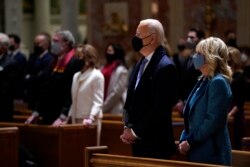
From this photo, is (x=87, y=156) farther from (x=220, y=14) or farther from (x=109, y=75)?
(x=220, y=14)

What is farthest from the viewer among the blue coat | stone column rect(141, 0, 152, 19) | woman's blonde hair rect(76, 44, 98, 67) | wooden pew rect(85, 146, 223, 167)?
stone column rect(141, 0, 152, 19)

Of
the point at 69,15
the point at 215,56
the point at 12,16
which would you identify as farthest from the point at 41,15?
the point at 215,56

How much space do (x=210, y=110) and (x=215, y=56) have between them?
17.3 inches

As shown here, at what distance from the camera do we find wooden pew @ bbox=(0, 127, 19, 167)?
24.8 ft

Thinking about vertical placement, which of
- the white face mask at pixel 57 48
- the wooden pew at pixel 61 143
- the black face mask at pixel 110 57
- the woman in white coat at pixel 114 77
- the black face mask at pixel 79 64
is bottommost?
the wooden pew at pixel 61 143

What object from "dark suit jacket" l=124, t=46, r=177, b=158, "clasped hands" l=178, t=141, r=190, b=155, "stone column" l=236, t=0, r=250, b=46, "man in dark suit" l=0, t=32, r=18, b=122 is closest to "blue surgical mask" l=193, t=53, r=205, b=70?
"dark suit jacket" l=124, t=46, r=177, b=158

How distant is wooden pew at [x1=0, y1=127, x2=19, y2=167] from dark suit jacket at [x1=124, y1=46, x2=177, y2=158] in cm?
195

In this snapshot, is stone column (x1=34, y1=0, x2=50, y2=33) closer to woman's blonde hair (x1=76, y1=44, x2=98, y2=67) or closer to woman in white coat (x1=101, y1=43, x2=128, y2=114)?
woman in white coat (x1=101, y1=43, x2=128, y2=114)

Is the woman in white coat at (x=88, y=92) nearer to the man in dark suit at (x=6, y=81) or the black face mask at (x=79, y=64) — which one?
the black face mask at (x=79, y=64)

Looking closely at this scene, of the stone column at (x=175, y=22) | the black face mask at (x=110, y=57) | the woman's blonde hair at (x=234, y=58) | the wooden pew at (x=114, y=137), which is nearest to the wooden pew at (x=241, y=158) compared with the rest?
the woman's blonde hair at (x=234, y=58)

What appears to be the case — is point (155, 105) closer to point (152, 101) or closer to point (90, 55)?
point (152, 101)

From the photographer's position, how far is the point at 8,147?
25.0ft

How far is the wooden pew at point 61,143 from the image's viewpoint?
8266 millimetres

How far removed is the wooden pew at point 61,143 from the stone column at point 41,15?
1671 cm
